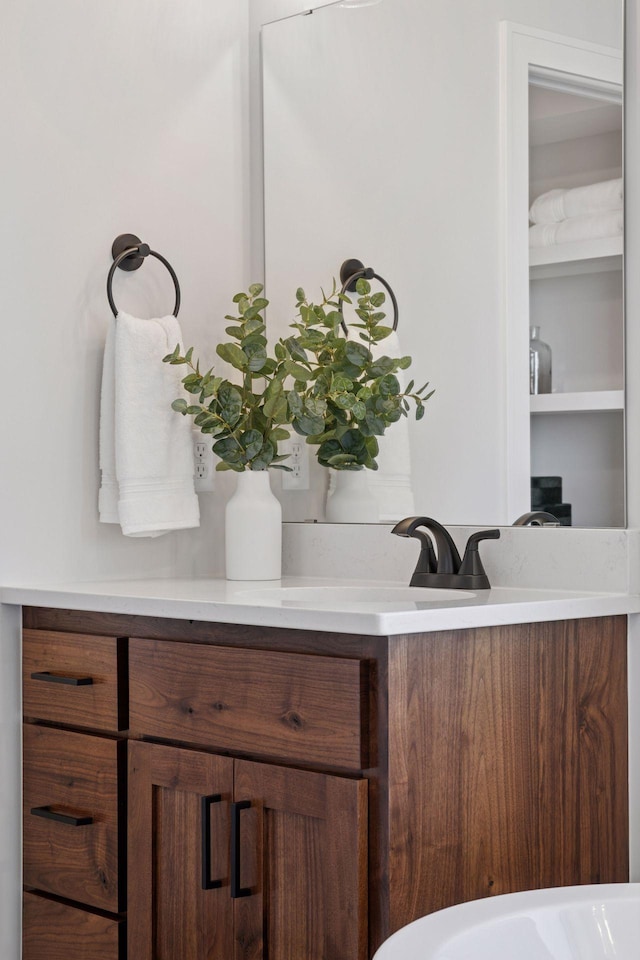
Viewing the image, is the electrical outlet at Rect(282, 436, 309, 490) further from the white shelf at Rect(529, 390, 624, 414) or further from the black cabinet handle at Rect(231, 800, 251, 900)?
the black cabinet handle at Rect(231, 800, 251, 900)

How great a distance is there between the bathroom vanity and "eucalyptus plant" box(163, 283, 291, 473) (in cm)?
32

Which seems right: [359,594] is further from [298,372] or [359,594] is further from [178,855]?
[178,855]

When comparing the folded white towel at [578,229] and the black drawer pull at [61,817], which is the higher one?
the folded white towel at [578,229]

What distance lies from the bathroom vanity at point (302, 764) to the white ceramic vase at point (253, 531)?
0.20 metres

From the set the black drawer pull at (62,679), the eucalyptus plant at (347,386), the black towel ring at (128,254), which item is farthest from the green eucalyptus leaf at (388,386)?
the black drawer pull at (62,679)

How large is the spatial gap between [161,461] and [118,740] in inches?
20.9

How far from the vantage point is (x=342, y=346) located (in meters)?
2.09

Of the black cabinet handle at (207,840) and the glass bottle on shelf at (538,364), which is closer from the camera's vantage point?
the black cabinet handle at (207,840)

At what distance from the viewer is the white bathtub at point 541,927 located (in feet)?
3.53

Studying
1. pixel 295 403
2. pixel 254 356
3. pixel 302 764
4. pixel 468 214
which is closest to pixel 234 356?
pixel 254 356

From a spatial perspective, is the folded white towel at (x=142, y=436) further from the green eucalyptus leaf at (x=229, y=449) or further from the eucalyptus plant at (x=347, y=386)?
the eucalyptus plant at (x=347, y=386)

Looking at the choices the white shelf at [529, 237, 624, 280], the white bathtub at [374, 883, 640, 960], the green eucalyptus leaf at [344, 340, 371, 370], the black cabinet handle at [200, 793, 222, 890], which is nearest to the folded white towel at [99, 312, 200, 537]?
the green eucalyptus leaf at [344, 340, 371, 370]

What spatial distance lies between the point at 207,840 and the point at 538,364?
902mm

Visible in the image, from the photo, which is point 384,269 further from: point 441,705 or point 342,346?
point 441,705
